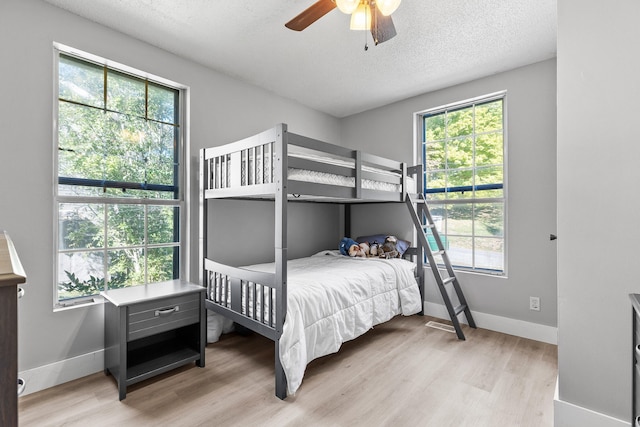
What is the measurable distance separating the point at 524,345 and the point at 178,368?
2.83m

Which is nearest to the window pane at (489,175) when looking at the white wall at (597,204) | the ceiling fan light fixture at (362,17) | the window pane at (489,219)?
the window pane at (489,219)

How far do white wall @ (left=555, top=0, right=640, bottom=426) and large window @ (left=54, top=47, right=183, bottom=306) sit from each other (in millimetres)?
2770

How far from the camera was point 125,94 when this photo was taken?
95.3 inches

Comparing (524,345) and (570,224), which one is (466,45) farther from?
(524,345)

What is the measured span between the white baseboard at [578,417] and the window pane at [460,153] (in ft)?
7.29

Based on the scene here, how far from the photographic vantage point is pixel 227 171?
7.87 feet

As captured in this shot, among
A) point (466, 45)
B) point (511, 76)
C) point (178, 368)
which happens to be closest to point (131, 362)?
point (178, 368)

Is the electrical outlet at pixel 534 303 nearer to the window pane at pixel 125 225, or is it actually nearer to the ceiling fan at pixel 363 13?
the ceiling fan at pixel 363 13

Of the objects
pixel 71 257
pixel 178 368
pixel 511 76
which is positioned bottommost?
pixel 178 368

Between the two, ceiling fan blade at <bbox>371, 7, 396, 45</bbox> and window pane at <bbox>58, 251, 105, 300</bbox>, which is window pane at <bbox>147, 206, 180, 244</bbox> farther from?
ceiling fan blade at <bbox>371, 7, 396, 45</bbox>

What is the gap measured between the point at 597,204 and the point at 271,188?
5.73ft

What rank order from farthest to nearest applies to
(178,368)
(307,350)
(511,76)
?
(511,76) < (178,368) < (307,350)

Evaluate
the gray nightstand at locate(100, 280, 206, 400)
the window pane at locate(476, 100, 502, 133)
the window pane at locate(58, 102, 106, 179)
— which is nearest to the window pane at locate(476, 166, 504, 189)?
the window pane at locate(476, 100, 502, 133)

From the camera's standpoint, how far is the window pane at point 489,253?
302cm
